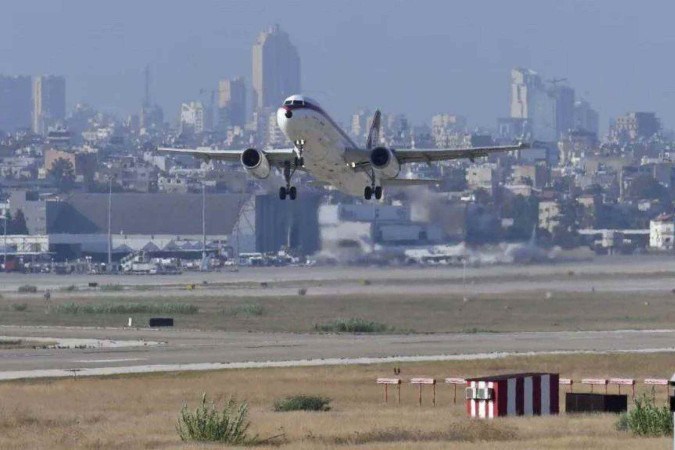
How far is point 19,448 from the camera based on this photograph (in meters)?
44.9

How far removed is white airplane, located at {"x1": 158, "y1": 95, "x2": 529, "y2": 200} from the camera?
77.8 meters

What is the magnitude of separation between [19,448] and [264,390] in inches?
779

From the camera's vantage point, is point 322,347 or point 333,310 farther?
point 333,310

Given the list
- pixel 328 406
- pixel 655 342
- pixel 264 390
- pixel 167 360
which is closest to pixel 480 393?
pixel 328 406

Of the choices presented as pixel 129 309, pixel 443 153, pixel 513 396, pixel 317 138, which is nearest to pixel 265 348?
pixel 317 138

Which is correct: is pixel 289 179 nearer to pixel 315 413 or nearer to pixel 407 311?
pixel 315 413

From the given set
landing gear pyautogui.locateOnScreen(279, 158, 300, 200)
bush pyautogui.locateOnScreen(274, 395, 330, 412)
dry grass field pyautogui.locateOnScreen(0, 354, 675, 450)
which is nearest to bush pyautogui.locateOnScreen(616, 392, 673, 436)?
dry grass field pyautogui.locateOnScreen(0, 354, 675, 450)

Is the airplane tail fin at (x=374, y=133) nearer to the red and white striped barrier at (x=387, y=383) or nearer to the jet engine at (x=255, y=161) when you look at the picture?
the jet engine at (x=255, y=161)

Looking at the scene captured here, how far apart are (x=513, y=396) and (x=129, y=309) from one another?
70945 mm

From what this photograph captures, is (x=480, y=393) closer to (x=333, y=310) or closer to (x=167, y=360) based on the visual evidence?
(x=167, y=360)

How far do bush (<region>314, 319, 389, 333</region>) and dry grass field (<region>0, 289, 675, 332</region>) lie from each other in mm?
1087

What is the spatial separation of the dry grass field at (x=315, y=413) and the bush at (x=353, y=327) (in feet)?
81.2

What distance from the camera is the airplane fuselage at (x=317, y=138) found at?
77312 millimetres

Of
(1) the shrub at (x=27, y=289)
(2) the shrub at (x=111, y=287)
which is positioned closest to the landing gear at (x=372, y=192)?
(1) the shrub at (x=27, y=289)
